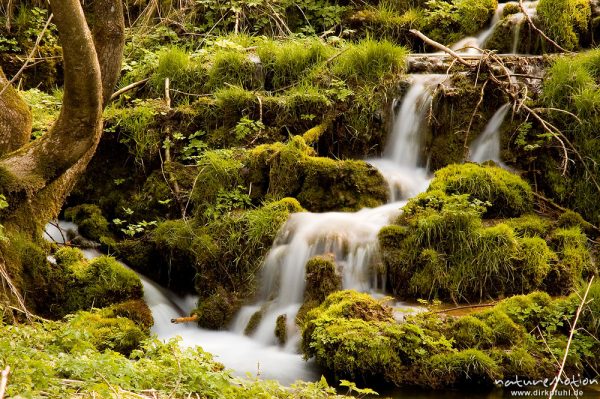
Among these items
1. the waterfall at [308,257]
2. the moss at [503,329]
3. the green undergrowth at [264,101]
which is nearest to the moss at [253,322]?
the waterfall at [308,257]

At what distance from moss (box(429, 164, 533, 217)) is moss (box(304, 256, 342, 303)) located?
5.33 feet

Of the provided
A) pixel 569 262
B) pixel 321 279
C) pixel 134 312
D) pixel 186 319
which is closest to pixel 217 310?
pixel 186 319

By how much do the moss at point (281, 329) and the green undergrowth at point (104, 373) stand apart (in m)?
1.59

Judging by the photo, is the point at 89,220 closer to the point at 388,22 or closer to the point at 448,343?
the point at 448,343

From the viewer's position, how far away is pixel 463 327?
5445 mm

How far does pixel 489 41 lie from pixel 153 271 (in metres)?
6.05

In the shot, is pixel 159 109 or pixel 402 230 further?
pixel 159 109

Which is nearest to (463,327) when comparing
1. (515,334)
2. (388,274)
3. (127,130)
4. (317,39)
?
(515,334)

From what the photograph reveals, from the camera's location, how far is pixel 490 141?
324 inches

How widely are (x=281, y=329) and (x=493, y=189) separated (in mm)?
2734

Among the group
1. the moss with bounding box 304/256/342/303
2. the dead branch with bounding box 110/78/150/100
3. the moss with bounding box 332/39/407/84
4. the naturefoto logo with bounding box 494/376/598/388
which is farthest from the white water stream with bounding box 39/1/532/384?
the dead branch with bounding box 110/78/150/100

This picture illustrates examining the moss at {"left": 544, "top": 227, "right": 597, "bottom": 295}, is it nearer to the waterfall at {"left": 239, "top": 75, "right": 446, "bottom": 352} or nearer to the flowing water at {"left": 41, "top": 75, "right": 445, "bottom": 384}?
the flowing water at {"left": 41, "top": 75, "right": 445, "bottom": 384}

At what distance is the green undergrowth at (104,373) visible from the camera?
10.7ft

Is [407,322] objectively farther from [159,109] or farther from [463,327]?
[159,109]
